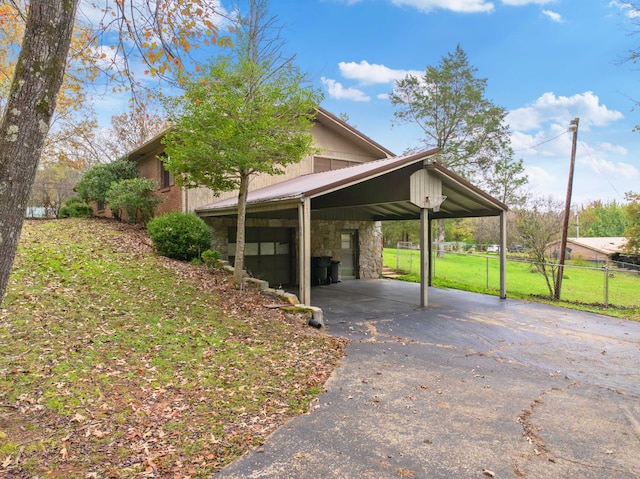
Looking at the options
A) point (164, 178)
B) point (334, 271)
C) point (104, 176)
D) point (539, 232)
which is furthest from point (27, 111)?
point (104, 176)

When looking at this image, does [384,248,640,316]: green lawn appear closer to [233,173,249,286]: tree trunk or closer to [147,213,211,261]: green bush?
[233,173,249,286]: tree trunk

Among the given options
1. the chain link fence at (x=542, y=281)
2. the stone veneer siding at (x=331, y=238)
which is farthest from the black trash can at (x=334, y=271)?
the chain link fence at (x=542, y=281)

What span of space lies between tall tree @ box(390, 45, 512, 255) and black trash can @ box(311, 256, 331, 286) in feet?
49.0

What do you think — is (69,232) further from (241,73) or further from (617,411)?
(617,411)

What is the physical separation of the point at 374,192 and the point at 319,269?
4704mm

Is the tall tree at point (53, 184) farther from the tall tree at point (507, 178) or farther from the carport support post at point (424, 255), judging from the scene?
the tall tree at point (507, 178)

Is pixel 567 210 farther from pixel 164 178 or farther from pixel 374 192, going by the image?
pixel 164 178

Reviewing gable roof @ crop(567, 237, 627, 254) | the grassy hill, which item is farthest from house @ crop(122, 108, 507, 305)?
gable roof @ crop(567, 237, 627, 254)

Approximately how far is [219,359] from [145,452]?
2153 millimetres

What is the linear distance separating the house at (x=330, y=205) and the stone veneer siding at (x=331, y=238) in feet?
0.11

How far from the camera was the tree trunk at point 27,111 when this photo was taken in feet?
8.27

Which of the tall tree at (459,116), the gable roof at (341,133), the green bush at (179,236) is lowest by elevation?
the green bush at (179,236)

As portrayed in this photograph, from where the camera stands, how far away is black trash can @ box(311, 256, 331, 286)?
563 inches

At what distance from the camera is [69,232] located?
40.7ft
